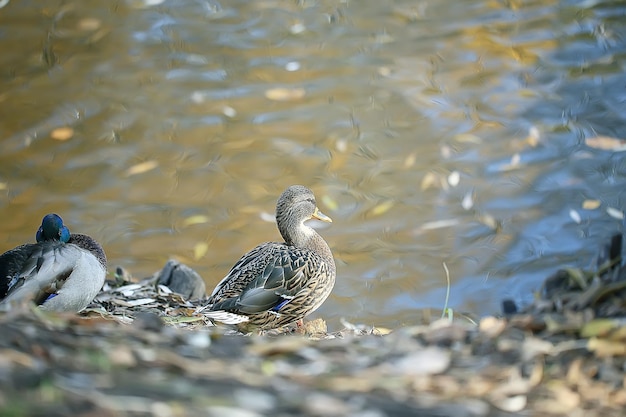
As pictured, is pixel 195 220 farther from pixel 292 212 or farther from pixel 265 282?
pixel 265 282

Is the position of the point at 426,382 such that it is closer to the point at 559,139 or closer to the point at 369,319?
the point at 369,319

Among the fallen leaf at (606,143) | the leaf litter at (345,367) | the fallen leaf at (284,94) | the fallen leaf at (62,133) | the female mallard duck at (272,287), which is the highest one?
the fallen leaf at (284,94)

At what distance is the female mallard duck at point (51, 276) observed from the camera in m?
3.62

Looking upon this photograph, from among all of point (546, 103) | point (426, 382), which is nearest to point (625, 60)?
point (546, 103)

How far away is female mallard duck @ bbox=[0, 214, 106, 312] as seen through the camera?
3.62m

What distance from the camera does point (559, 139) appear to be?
20.6ft

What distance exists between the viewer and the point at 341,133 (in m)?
6.60

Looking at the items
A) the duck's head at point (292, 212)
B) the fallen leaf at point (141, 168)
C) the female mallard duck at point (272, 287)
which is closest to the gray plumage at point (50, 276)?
the female mallard duck at point (272, 287)

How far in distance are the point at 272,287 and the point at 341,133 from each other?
275 cm

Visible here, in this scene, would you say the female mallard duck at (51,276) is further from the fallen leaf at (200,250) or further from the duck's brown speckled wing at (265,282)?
the fallen leaf at (200,250)

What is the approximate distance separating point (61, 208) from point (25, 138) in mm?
973

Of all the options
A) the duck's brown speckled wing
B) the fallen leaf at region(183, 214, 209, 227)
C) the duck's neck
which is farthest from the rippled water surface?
the duck's brown speckled wing

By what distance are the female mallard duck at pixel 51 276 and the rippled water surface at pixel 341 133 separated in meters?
1.53

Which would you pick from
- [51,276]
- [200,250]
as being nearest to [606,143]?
[200,250]
